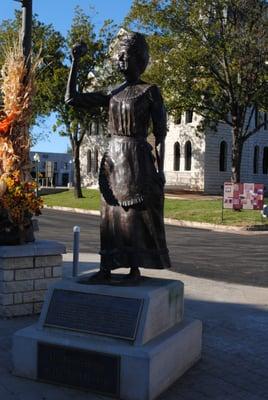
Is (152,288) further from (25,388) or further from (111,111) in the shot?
(111,111)

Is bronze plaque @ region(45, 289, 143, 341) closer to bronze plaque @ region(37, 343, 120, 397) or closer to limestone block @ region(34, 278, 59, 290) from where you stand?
bronze plaque @ region(37, 343, 120, 397)

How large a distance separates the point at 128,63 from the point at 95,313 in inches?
87.7

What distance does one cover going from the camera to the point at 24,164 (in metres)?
7.62

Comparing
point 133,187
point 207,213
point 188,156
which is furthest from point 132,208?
point 188,156

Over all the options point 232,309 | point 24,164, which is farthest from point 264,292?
point 24,164

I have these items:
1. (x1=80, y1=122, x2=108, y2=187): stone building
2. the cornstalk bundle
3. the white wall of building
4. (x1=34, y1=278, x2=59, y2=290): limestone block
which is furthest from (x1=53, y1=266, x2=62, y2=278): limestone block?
(x1=80, y1=122, x2=108, y2=187): stone building

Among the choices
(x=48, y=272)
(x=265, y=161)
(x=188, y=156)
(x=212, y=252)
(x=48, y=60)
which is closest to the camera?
(x=48, y=272)

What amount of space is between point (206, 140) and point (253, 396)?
1730 inches

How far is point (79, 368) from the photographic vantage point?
4707 mm

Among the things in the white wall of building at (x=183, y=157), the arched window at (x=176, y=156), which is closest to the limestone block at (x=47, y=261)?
the white wall of building at (x=183, y=157)

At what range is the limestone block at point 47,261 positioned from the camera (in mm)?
7168

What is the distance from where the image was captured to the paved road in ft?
36.3

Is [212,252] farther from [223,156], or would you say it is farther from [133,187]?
[223,156]

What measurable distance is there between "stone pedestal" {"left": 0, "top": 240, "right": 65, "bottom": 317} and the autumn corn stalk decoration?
33 centimetres
